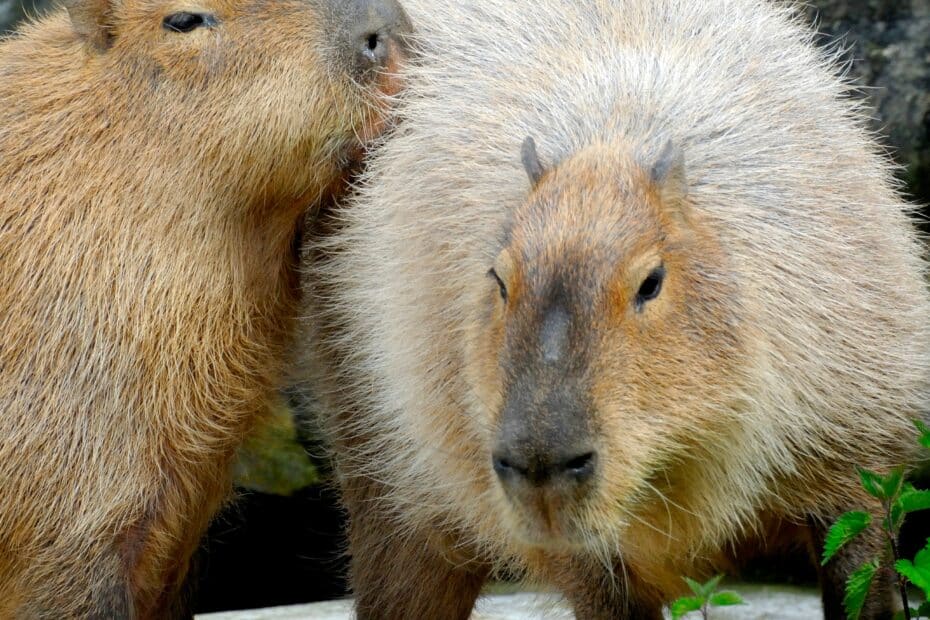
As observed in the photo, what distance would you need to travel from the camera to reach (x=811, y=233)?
173 inches

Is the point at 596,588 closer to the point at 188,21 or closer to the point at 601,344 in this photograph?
the point at 601,344

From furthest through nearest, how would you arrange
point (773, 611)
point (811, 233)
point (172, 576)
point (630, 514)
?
point (773, 611) < point (172, 576) < point (811, 233) < point (630, 514)

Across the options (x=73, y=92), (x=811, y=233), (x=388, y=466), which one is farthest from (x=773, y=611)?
(x=73, y=92)

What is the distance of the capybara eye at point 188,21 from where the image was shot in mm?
4664

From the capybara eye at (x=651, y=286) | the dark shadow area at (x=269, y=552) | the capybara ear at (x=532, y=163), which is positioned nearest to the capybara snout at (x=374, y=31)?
the capybara ear at (x=532, y=163)

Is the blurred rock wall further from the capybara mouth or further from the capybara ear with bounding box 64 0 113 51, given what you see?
the capybara mouth

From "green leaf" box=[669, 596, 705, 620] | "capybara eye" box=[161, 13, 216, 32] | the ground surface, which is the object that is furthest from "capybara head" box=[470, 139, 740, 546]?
the ground surface

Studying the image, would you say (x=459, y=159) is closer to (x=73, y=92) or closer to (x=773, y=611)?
(x=73, y=92)

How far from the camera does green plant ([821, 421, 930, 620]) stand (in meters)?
3.97

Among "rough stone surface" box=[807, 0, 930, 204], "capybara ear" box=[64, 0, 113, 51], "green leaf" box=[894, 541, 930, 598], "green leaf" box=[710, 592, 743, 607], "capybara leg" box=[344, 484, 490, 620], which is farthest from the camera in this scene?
"rough stone surface" box=[807, 0, 930, 204]

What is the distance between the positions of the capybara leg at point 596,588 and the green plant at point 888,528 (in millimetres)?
675

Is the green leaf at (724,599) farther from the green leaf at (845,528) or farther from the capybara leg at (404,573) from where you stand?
the capybara leg at (404,573)

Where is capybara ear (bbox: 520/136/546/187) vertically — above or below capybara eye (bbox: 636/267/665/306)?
above

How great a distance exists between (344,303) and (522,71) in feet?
3.60
